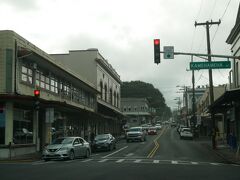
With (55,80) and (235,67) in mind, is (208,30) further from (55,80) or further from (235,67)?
(55,80)

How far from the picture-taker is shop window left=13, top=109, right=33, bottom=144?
32.8 metres

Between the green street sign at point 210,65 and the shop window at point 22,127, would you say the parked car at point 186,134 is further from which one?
the green street sign at point 210,65

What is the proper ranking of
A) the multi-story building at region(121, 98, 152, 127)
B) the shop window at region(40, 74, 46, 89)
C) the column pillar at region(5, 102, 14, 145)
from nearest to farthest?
1. the column pillar at region(5, 102, 14, 145)
2. the shop window at region(40, 74, 46, 89)
3. the multi-story building at region(121, 98, 152, 127)

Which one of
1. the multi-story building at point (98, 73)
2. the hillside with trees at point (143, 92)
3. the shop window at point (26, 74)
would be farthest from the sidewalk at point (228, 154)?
the hillside with trees at point (143, 92)

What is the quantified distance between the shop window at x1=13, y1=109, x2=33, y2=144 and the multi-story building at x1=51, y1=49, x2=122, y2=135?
29.0m

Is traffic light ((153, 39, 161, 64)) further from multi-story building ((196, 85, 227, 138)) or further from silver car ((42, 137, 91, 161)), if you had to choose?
multi-story building ((196, 85, 227, 138))

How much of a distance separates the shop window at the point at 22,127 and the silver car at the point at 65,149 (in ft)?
16.0

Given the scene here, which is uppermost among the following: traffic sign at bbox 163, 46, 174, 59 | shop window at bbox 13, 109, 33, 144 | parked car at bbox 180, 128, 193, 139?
traffic sign at bbox 163, 46, 174, 59

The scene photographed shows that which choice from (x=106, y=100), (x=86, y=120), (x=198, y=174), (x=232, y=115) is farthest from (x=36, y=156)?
(x=106, y=100)

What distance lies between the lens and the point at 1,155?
3056cm

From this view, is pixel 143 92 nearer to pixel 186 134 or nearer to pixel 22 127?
pixel 186 134

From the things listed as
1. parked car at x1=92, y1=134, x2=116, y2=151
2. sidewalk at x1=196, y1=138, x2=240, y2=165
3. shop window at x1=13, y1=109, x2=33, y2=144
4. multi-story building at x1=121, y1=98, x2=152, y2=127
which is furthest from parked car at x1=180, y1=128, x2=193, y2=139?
multi-story building at x1=121, y1=98, x2=152, y2=127

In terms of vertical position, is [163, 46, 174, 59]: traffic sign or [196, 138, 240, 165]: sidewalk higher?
[163, 46, 174, 59]: traffic sign

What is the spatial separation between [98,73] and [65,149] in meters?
39.7
